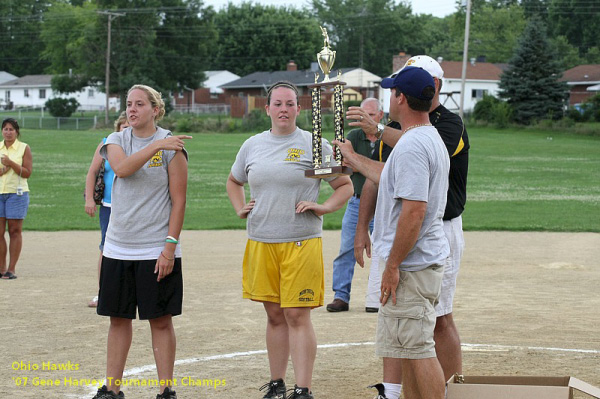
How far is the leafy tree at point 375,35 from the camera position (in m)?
→ 108

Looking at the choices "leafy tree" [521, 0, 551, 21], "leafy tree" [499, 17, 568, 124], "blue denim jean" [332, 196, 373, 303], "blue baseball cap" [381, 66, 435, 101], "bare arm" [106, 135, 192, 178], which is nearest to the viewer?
"blue baseball cap" [381, 66, 435, 101]

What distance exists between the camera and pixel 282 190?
587 cm

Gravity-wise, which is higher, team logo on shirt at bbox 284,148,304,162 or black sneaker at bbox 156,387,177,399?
team logo on shirt at bbox 284,148,304,162

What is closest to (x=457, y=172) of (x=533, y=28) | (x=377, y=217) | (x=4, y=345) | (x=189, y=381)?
(x=377, y=217)

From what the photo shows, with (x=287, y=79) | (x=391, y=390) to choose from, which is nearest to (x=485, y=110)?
(x=287, y=79)

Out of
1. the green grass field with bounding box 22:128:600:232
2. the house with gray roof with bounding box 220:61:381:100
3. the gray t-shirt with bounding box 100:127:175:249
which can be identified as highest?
the house with gray roof with bounding box 220:61:381:100

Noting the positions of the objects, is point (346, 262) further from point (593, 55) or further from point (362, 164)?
point (593, 55)

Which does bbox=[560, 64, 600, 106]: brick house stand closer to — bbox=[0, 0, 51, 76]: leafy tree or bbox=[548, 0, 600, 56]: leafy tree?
bbox=[548, 0, 600, 56]: leafy tree

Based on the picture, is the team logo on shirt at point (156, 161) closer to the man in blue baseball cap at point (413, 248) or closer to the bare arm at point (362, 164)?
the bare arm at point (362, 164)

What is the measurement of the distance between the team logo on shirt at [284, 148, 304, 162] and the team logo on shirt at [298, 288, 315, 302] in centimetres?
Result: 90

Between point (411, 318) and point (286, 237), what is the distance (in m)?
1.35

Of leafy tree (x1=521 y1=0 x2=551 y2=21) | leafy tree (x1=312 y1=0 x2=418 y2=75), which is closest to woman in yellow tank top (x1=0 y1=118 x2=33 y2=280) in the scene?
leafy tree (x1=312 y1=0 x2=418 y2=75)

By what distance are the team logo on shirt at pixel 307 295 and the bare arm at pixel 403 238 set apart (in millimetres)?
1106

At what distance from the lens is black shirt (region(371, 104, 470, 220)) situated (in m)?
5.50
